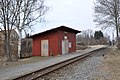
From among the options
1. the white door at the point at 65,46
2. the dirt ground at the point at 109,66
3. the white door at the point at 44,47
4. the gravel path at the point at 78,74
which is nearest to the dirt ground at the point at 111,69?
the dirt ground at the point at 109,66

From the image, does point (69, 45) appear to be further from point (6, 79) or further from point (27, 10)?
point (6, 79)

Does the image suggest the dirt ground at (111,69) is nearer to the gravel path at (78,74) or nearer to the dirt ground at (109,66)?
the dirt ground at (109,66)

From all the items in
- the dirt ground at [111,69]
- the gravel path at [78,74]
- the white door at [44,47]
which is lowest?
the gravel path at [78,74]

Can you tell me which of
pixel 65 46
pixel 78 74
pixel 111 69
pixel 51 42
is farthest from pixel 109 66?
pixel 65 46

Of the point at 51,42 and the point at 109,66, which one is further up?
the point at 51,42

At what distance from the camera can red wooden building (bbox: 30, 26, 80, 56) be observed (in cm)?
3862

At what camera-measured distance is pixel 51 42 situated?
128 ft

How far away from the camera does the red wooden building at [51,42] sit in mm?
38625

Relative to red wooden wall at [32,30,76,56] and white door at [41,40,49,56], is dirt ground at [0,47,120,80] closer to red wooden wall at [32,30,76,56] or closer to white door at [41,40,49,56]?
red wooden wall at [32,30,76,56]

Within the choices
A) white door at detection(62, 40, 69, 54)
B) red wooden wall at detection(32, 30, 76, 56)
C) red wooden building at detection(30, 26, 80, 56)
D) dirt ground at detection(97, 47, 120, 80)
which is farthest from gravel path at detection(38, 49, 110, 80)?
white door at detection(62, 40, 69, 54)

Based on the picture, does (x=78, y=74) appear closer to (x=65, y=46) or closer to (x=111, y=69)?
(x=111, y=69)

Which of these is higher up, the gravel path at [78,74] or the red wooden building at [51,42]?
the red wooden building at [51,42]

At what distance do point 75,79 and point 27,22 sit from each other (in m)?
22.5

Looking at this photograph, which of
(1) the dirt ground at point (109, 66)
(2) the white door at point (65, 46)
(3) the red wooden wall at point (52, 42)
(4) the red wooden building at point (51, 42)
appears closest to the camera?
(1) the dirt ground at point (109, 66)
